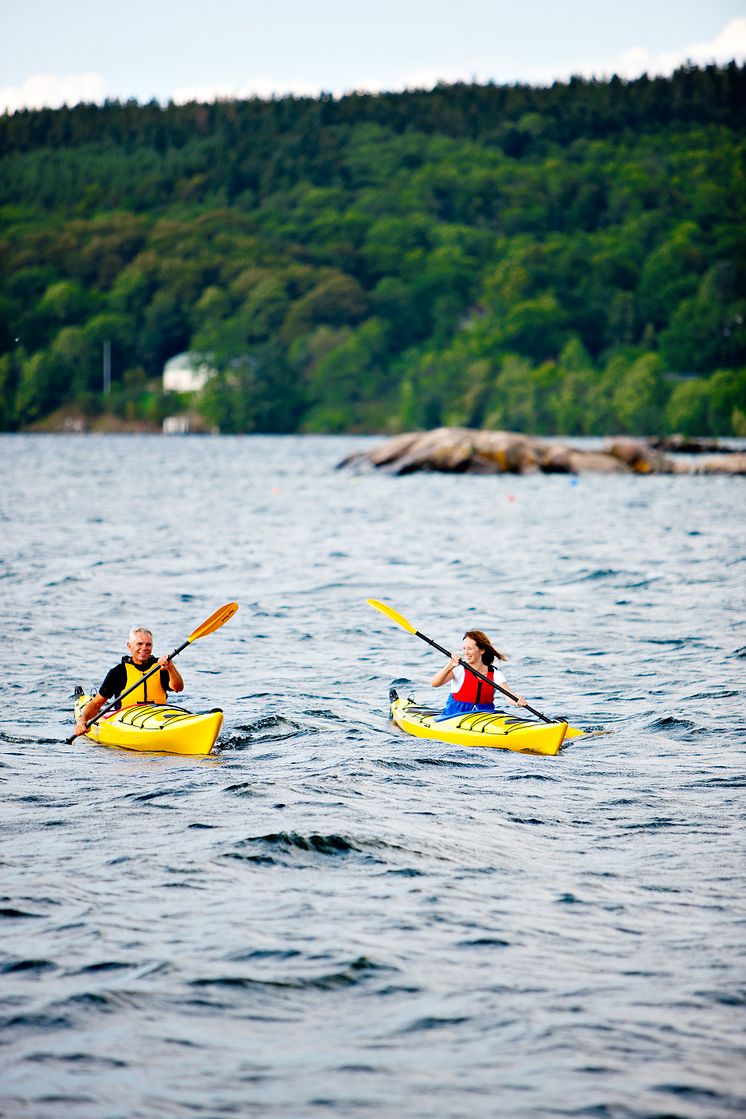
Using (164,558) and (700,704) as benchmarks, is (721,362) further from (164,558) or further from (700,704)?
(700,704)

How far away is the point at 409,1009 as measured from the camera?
25.8ft

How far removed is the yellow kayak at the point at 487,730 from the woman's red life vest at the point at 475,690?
0.95ft

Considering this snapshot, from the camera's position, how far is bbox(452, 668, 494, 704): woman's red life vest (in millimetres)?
14586

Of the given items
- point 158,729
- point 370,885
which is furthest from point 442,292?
point 370,885

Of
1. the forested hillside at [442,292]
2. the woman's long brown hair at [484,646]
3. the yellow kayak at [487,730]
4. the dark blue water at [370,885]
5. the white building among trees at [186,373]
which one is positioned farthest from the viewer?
the white building among trees at [186,373]

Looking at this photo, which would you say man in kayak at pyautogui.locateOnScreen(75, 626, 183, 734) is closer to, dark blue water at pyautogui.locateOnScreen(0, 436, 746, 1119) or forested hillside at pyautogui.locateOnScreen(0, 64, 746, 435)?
dark blue water at pyautogui.locateOnScreen(0, 436, 746, 1119)

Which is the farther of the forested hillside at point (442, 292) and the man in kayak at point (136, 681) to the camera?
the forested hillside at point (442, 292)

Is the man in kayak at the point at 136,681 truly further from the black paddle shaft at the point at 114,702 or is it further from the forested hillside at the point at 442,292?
the forested hillside at the point at 442,292

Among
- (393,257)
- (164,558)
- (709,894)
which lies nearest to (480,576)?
(164,558)

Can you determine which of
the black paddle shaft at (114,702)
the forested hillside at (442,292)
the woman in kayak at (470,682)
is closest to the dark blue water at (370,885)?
the black paddle shaft at (114,702)

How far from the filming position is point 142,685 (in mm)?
14180

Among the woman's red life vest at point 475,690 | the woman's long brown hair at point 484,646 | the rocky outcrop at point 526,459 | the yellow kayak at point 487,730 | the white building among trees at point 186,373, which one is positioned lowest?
the rocky outcrop at point 526,459

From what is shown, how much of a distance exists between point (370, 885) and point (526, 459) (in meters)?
62.7

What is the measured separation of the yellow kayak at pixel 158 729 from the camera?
1334cm
